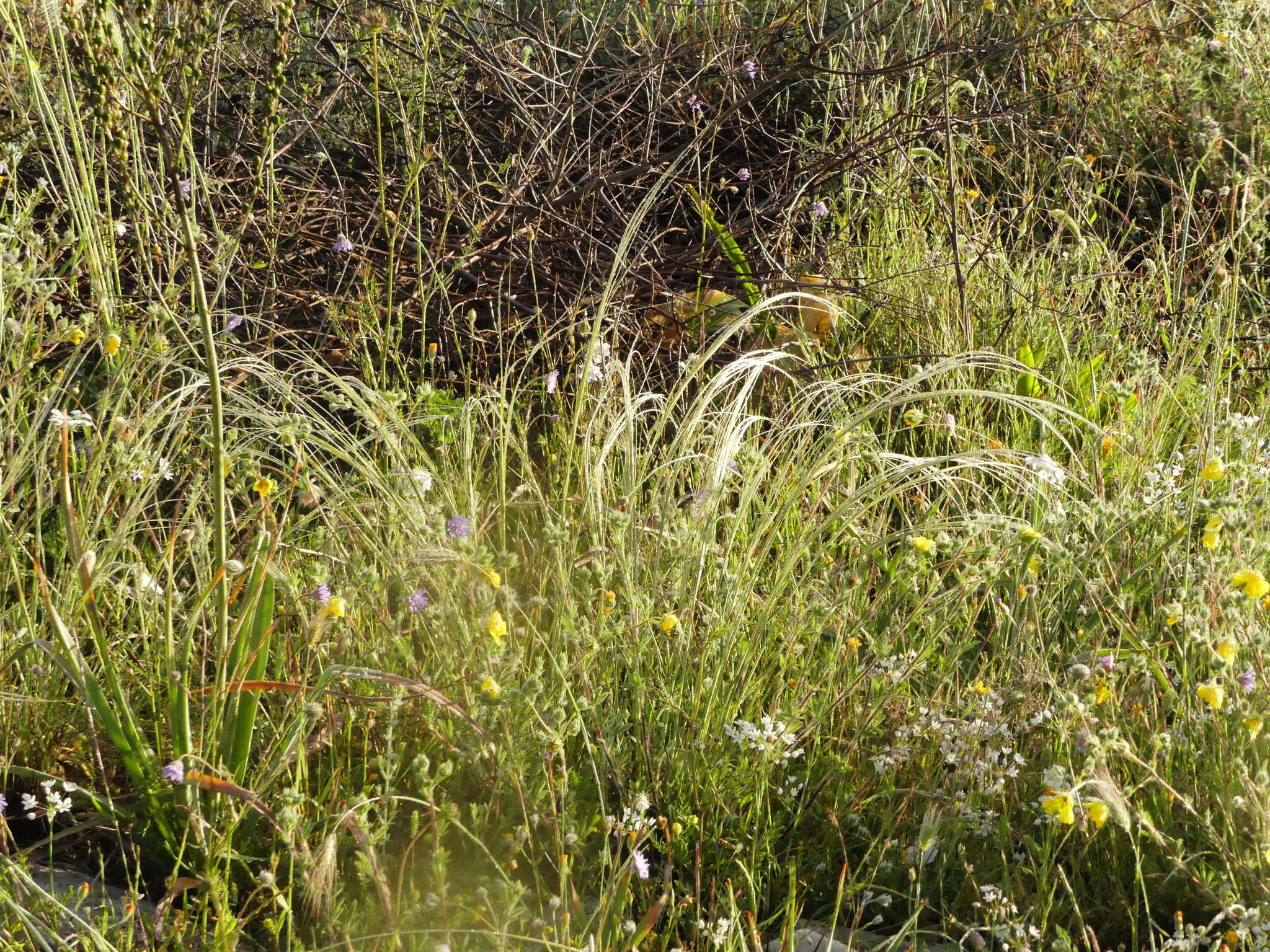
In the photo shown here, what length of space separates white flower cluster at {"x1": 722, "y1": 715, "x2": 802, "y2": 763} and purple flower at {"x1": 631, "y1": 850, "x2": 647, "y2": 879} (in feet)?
0.82

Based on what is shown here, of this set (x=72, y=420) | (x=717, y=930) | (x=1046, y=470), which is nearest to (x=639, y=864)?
(x=717, y=930)

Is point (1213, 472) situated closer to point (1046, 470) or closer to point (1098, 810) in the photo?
point (1046, 470)

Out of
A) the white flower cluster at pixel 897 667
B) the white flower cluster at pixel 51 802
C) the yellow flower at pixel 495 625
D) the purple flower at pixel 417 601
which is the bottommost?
the white flower cluster at pixel 897 667

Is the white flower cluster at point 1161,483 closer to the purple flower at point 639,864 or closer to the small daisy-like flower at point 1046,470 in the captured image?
the small daisy-like flower at point 1046,470

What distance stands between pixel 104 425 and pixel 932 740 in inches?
73.3

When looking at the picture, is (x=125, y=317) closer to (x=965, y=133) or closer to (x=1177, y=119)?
(x=965, y=133)

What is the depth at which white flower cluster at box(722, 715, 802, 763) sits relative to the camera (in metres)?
1.54

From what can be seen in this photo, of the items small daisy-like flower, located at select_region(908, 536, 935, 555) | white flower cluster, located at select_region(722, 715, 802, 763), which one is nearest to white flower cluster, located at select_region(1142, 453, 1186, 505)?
small daisy-like flower, located at select_region(908, 536, 935, 555)

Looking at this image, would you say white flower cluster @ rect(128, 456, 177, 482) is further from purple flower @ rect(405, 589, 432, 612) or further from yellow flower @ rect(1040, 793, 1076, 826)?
yellow flower @ rect(1040, 793, 1076, 826)

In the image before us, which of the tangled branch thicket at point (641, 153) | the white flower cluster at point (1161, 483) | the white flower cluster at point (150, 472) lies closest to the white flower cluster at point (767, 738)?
the white flower cluster at point (1161, 483)

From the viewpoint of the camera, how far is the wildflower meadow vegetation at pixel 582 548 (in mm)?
1415

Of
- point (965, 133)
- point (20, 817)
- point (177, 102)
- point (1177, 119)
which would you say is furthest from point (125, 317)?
point (1177, 119)

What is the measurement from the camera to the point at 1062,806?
3.90 ft

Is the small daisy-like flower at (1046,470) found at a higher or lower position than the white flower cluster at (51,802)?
higher
